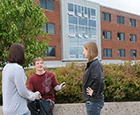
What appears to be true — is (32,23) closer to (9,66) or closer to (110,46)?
(9,66)

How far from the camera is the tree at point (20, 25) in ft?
39.1

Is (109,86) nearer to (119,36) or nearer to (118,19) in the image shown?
(119,36)

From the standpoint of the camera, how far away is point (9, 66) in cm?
289

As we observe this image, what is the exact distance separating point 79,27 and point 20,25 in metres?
19.5

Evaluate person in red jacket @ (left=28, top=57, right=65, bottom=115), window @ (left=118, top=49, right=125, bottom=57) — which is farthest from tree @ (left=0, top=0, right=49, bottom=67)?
window @ (left=118, top=49, right=125, bottom=57)

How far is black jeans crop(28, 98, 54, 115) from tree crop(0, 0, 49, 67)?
7.82m

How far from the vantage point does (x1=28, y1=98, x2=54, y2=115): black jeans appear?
13.5 ft

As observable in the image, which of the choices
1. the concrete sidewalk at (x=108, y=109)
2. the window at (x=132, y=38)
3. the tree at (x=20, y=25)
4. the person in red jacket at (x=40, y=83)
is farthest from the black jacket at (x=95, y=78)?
the window at (x=132, y=38)

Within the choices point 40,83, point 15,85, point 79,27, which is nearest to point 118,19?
point 79,27

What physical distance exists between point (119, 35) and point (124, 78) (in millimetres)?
36059

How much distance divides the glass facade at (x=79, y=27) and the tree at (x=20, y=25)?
56.0ft

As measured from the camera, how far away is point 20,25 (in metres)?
13.0

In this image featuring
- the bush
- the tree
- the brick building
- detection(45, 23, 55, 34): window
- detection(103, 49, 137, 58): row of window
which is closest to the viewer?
the bush

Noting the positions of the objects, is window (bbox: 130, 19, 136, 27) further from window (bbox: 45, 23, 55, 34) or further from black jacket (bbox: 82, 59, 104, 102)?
black jacket (bbox: 82, 59, 104, 102)
